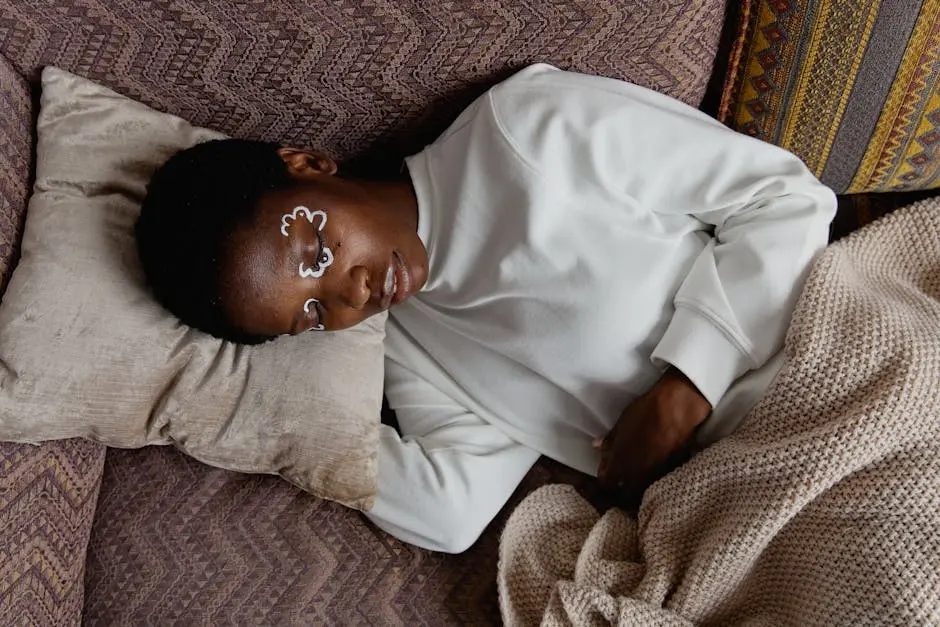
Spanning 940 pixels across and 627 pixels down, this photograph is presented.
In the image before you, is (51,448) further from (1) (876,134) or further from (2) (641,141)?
(1) (876,134)

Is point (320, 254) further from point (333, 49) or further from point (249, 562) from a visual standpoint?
point (249, 562)

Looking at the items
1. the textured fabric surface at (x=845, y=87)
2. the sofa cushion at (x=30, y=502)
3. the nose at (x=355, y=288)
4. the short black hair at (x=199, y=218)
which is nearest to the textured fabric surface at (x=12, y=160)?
the sofa cushion at (x=30, y=502)

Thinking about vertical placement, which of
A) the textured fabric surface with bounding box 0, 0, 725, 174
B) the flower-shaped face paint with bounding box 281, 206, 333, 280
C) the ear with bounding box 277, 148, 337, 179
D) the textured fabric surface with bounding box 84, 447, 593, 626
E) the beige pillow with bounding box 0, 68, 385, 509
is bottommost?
the textured fabric surface with bounding box 84, 447, 593, 626

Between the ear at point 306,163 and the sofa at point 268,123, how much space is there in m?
0.06

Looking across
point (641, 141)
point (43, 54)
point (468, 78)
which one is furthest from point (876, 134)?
point (43, 54)

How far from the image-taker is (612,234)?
1004 mm

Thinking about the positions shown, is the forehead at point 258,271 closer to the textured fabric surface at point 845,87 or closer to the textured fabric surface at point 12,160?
the textured fabric surface at point 12,160

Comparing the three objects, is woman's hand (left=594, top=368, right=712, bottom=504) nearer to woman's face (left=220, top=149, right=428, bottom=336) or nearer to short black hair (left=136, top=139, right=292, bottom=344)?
woman's face (left=220, top=149, right=428, bottom=336)

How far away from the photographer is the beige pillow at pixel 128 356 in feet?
2.97

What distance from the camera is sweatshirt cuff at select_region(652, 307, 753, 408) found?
3.11 feet

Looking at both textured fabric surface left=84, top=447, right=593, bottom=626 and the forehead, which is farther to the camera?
textured fabric surface left=84, top=447, right=593, bottom=626

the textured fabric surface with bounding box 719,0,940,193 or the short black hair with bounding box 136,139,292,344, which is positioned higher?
the textured fabric surface with bounding box 719,0,940,193

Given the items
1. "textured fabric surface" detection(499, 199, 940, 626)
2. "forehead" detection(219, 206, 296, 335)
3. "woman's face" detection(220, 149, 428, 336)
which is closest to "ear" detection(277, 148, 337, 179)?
"woman's face" detection(220, 149, 428, 336)

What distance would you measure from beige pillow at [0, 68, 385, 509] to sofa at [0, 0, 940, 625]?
0.17ft
